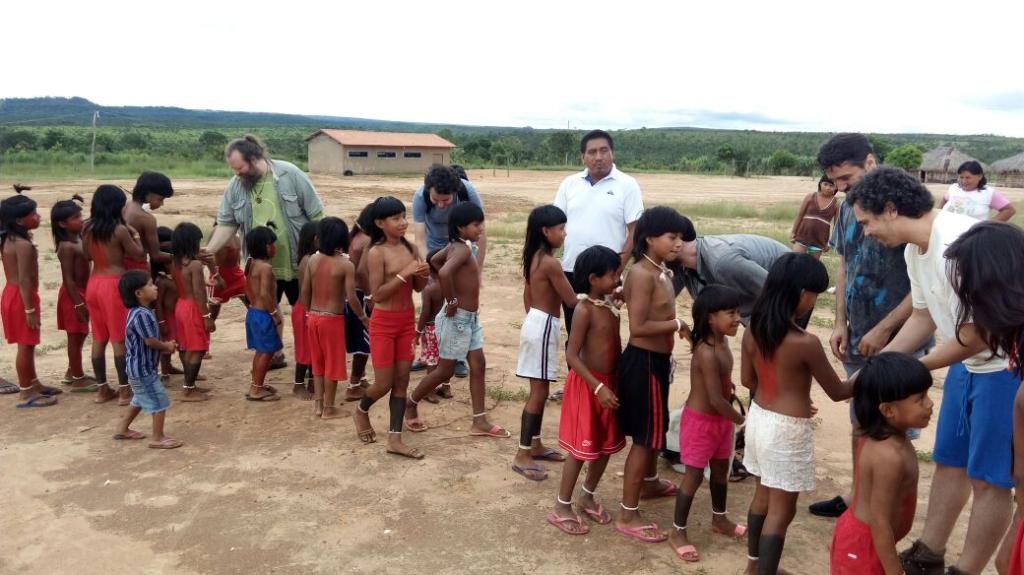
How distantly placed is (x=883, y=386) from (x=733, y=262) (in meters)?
1.40

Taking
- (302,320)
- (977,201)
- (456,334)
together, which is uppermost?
(977,201)

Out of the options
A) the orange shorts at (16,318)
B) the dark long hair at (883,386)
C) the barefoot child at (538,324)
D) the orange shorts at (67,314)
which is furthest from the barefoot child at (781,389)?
the orange shorts at (16,318)

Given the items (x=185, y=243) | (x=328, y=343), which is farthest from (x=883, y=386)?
(x=185, y=243)

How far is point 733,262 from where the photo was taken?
3.84 metres

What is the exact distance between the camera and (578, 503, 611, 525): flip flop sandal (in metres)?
3.82

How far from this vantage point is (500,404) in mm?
5621

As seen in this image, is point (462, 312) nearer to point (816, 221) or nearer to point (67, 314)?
point (67, 314)

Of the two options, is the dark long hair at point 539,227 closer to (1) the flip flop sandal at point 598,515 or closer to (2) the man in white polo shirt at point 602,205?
(2) the man in white polo shirt at point 602,205

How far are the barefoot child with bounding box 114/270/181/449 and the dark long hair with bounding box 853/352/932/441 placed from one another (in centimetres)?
402

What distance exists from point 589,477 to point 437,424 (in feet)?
5.48

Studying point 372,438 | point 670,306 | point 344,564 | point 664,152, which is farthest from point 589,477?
point 664,152

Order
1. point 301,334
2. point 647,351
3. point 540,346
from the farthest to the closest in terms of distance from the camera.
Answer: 1. point 301,334
2. point 540,346
3. point 647,351

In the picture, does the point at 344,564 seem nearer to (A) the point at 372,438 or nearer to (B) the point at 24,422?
(A) the point at 372,438

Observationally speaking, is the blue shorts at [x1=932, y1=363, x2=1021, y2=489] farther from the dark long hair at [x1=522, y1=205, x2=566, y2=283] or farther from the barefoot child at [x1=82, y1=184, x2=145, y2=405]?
the barefoot child at [x1=82, y1=184, x2=145, y2=405]
